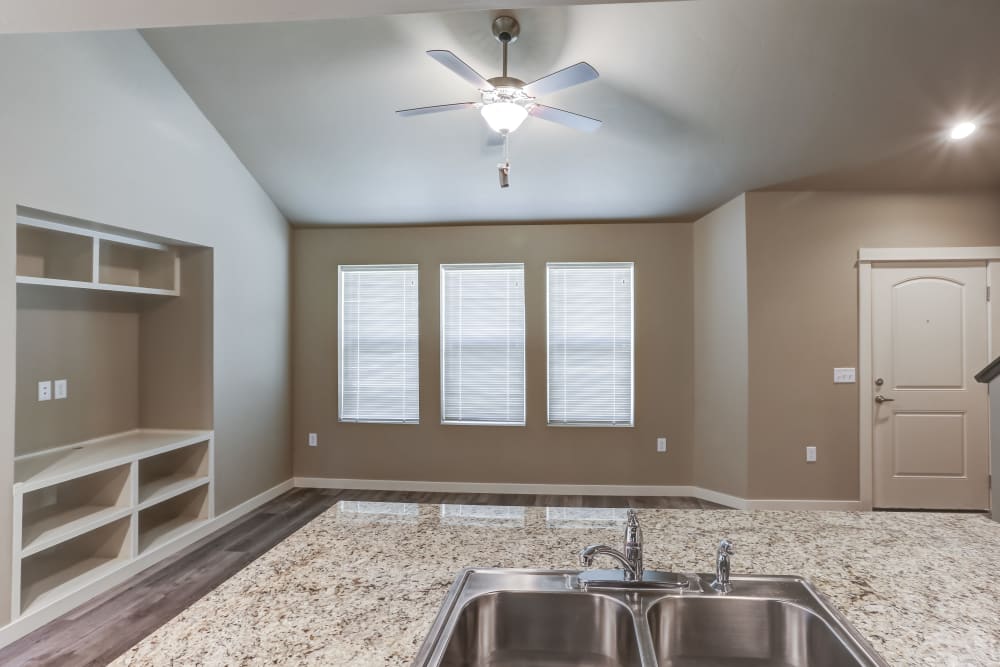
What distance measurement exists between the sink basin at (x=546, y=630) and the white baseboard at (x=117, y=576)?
2.74m

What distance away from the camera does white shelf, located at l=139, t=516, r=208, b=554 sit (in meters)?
3.38

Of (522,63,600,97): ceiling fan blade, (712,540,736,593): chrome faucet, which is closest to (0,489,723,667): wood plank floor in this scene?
(712,540,736,593): chrome faucet

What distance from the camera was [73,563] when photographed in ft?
10.2

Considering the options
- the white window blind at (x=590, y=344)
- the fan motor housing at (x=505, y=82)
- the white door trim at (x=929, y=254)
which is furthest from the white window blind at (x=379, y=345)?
the white door trim at (x=929, y=254)

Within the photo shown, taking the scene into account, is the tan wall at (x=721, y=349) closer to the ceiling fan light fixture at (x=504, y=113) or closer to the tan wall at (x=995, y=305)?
the tan wall at (x=995, y=305)

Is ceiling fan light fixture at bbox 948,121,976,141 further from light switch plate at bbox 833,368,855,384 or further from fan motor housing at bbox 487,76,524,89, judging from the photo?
fan motor housing at bbox 487,76,524,89

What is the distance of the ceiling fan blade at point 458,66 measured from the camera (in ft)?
7.38

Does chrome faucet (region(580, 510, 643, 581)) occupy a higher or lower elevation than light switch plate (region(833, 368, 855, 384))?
lower

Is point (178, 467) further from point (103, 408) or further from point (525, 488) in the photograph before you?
point (525, 488)

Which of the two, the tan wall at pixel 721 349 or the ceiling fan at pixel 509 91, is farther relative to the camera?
the tan wall at pixel 721 349


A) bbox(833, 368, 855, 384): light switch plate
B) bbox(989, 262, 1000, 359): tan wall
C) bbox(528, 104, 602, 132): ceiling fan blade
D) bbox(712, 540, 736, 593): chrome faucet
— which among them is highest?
bbox(528, 104, 602, 132): ceiling fan blade

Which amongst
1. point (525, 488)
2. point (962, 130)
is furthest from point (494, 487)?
point (962, 130)

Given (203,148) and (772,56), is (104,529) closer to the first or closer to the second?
(203,148)

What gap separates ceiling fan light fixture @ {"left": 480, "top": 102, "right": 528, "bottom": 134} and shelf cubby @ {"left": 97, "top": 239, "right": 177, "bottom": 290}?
2604mm
